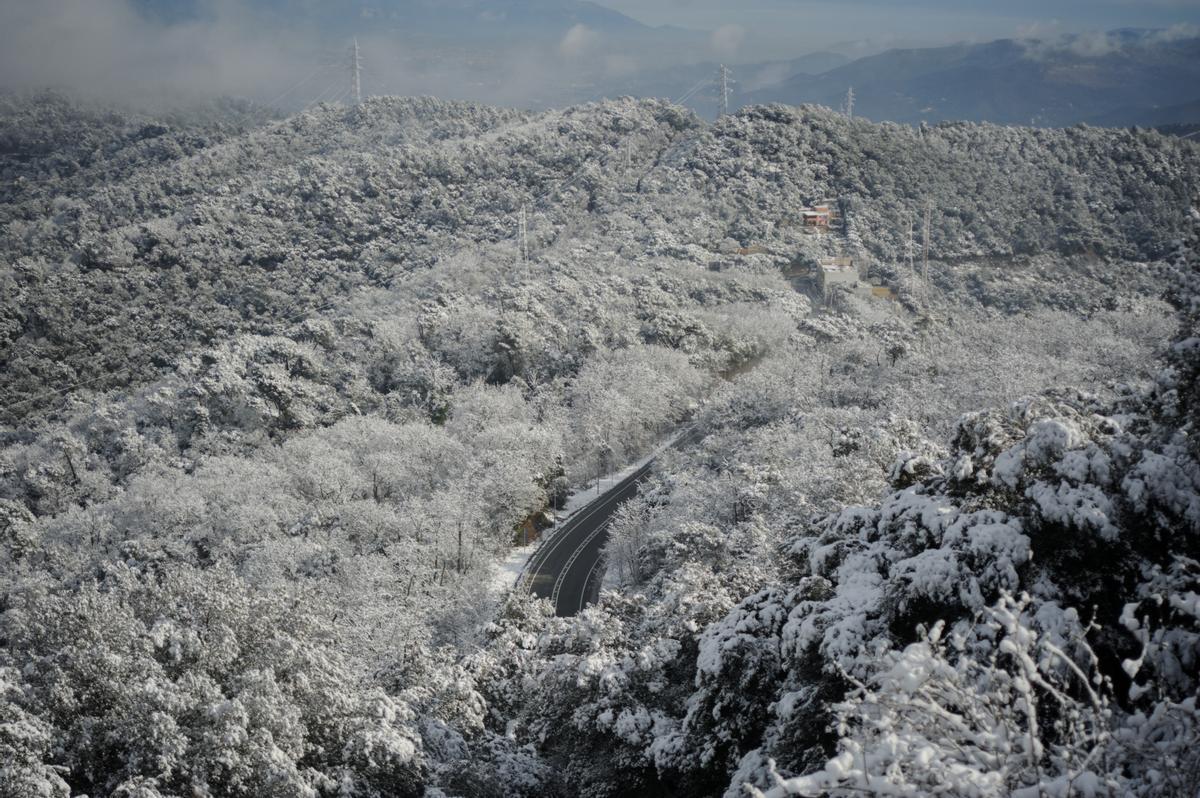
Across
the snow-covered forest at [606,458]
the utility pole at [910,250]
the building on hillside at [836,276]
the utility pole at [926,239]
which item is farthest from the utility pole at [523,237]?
the utility pole at [926,239]

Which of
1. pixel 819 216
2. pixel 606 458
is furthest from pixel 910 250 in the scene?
pixel 606 458

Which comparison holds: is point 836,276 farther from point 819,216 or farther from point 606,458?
point 606,458

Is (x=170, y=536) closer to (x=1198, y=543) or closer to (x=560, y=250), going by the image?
(x=1198, y=543)

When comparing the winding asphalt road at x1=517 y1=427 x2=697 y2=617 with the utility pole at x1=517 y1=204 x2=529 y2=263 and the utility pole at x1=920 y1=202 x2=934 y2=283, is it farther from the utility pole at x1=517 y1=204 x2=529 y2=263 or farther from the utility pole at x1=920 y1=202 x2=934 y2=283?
the utility pole at x1=920 y1=202 x2=934 y2=283

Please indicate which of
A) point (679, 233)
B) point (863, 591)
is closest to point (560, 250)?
point (679, 233)

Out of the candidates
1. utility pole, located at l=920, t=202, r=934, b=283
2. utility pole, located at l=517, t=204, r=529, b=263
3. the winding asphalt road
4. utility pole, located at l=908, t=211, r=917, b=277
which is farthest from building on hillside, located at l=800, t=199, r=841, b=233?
the winding asphalt road

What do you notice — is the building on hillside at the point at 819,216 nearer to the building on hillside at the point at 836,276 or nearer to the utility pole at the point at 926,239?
the utility pole at the point at 926,239
